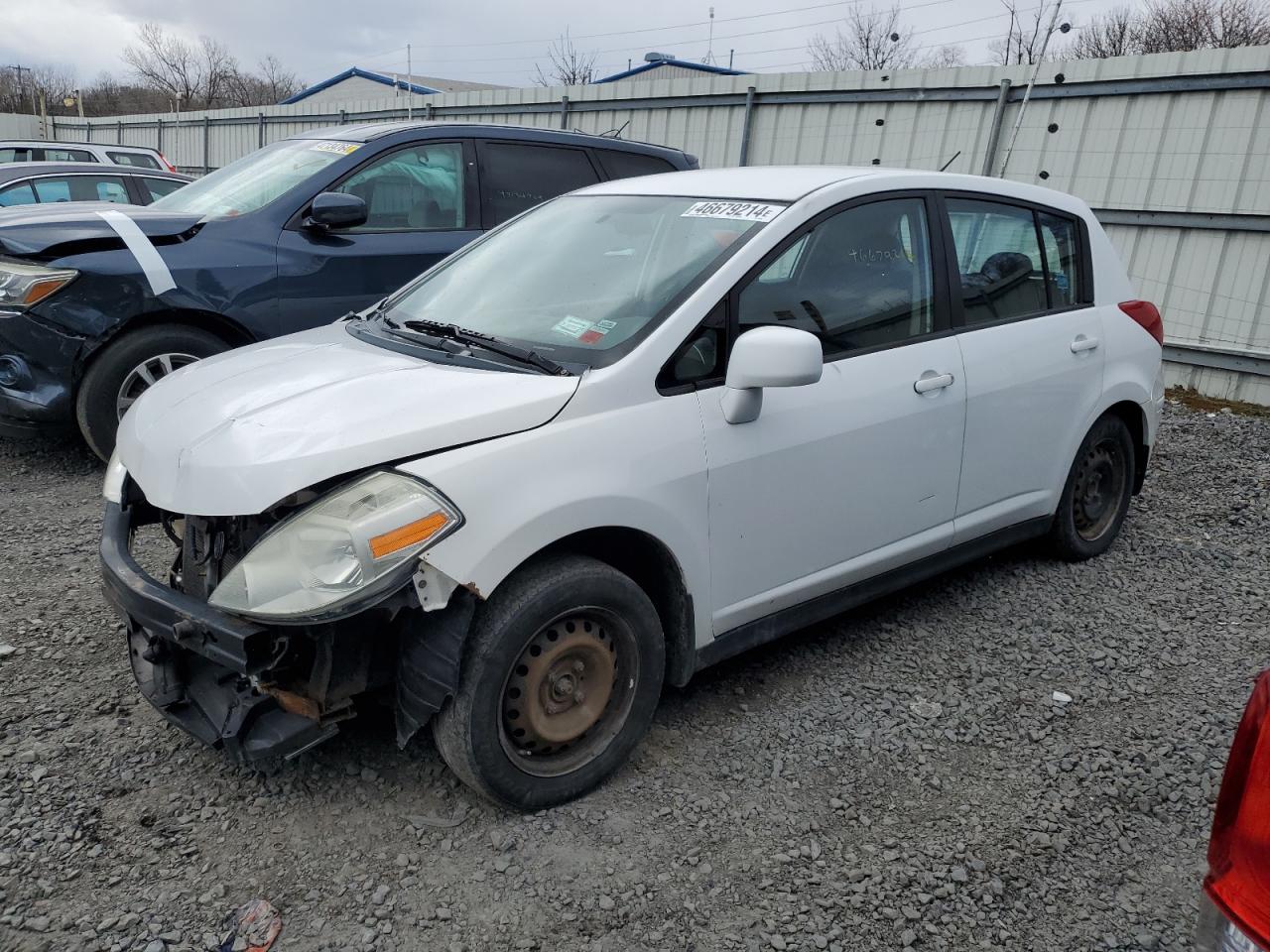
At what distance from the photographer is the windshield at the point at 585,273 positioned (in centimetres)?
304

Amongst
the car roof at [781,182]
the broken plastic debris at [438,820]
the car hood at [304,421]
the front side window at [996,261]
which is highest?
the car roof at [781,182]

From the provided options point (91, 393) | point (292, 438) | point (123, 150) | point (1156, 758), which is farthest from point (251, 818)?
point (123, 150)

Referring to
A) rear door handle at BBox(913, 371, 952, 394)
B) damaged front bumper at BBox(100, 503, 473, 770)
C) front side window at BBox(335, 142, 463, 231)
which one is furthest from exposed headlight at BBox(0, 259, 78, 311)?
rear door handle at BBox(913, 371, 952, 394)

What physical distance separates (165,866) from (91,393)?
3.35 m

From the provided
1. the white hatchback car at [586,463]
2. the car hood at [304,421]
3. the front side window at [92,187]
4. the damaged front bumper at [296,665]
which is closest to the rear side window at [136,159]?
the front side window at [92,187]

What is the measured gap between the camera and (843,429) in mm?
3283

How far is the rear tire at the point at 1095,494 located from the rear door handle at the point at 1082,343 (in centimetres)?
39

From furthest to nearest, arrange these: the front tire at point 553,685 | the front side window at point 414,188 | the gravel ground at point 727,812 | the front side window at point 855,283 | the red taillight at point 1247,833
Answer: the front side window at point 414,188
the front side window at point 855,283
the front tire at point 553,685
the gravel ground at point 727,812
the red taillight at point 1247,833

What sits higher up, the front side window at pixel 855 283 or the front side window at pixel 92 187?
the front side window at pixel 855 283

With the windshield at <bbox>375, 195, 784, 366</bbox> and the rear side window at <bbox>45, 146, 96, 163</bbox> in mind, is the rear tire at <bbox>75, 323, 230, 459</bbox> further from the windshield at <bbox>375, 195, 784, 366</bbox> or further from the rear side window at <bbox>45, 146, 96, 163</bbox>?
the rear side window at <bbox>45, 146, 96, 163</bbox>

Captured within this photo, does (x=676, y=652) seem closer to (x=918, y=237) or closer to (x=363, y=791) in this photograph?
(x=363, y=791)

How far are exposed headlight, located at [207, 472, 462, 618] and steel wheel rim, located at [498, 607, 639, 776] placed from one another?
0.45 metres

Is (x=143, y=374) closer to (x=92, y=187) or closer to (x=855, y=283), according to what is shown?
(x=855, y=283)

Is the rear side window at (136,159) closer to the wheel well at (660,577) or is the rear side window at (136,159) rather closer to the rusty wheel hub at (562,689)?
the wheel well at (660,577)
